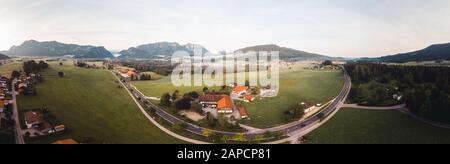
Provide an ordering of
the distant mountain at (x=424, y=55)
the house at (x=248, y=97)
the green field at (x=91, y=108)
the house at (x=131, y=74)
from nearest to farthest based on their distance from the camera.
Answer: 1. the green field at (x=91, y=108)
2. the house at (x=248, y=97)
3. the house at (x=131, y=74)
4. the distant mountain at (x=424, y=55)

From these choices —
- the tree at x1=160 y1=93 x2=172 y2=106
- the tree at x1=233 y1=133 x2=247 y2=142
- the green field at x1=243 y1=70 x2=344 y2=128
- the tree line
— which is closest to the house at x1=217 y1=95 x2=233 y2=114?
the green field at x1=243 y1=70 x2=344 y2=128

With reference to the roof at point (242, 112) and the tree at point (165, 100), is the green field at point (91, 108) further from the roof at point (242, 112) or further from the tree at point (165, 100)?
the roof at point (242, 112)

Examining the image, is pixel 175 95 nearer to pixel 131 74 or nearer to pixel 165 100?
pixel 165 100

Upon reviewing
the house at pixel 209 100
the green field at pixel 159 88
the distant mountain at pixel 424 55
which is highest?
the distant mountain at pixel 424 55

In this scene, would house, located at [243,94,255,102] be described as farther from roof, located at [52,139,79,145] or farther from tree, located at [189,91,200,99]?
roof, located at [52,139,79,145]

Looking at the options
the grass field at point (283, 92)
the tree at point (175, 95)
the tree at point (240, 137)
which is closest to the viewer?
the tree at point (240, 137)

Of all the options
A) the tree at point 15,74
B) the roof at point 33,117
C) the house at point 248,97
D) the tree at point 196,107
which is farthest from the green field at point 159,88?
the tree at point 15,74

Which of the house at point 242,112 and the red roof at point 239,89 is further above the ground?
the red roof at point 239,89
